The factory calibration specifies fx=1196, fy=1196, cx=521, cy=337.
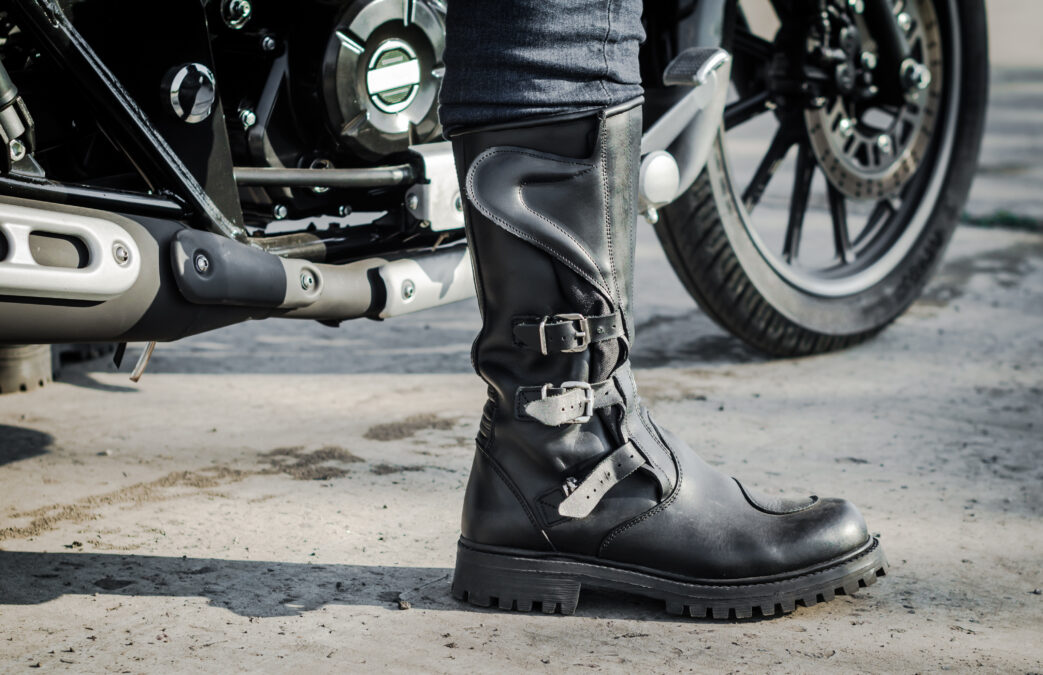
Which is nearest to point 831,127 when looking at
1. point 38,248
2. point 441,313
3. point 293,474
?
point 441,313

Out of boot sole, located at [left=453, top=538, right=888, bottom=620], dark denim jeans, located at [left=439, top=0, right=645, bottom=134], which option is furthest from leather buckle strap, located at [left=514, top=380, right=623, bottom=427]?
dark denim jeans, located at [left=439, top=0, right=645, bottom=134]

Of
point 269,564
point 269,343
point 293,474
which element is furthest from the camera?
point 269,343

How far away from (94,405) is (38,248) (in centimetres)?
79

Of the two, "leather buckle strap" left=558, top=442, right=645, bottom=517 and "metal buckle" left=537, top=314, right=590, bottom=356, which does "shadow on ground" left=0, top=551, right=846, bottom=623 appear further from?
"metal buckle" left=537, top=314, right=590, bottom=356

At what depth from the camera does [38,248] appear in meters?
1.07

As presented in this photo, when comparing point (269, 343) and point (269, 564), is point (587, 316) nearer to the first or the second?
point (269, 564)

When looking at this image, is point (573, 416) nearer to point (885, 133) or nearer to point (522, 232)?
point (522, 232)

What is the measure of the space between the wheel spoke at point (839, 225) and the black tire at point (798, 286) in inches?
3.6

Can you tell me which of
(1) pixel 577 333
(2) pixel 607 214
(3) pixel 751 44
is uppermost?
(3) pixel 751 44

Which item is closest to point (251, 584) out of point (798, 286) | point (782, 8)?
point (798, 286)

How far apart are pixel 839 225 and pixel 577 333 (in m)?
1.38

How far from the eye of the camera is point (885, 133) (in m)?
2.33

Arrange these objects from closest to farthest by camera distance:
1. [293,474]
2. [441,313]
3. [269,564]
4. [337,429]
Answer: [269,564] < [293,474] < [337,429] < [441,313]

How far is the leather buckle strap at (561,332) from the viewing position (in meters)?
1.09
